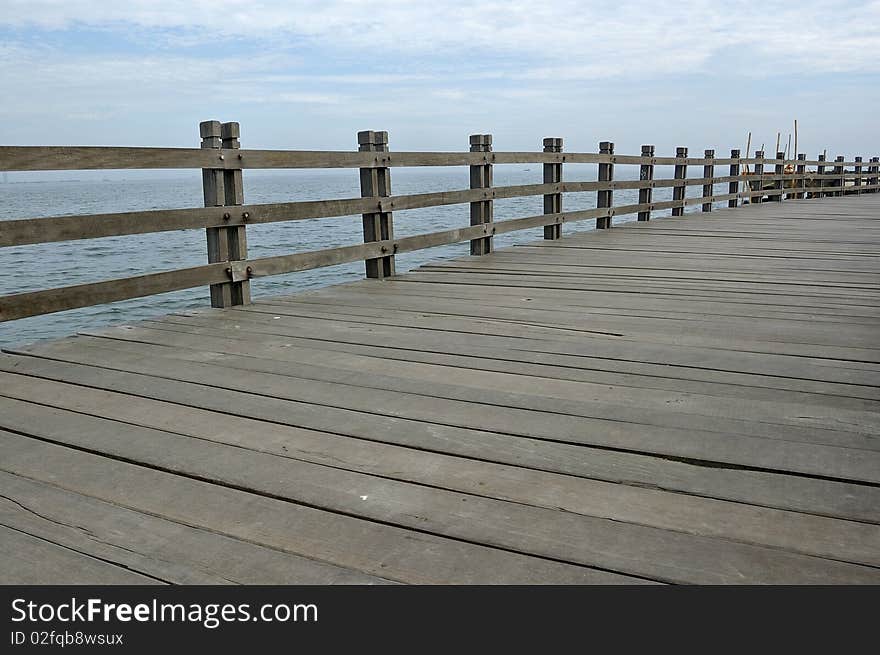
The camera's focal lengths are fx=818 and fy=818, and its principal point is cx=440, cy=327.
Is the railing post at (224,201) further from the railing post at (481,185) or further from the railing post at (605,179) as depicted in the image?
the railing post at (605,179)

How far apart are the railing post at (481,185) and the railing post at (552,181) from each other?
1.37 m

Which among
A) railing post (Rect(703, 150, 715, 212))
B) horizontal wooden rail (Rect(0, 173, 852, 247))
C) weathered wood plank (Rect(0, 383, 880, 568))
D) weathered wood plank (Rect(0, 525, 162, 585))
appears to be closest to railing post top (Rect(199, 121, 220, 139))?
horizontal wooden rail (Rect(0, 173, 852, 247))

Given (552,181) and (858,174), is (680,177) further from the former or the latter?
(858,174)

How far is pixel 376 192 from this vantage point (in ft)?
19.7

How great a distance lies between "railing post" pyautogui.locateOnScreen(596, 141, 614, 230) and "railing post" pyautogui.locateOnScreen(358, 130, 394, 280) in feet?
14.6

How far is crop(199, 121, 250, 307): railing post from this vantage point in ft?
15.6

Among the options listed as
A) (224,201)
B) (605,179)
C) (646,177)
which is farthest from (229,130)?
(646,177)

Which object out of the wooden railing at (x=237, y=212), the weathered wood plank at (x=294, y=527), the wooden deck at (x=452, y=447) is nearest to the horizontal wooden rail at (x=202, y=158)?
the wooden railing at (x=237, y=212)

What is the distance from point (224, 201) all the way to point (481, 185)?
3105 millimetres

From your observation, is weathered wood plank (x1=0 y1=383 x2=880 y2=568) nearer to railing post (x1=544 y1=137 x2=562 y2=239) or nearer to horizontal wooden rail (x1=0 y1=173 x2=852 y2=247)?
horizontal wooden rail (x1=0 y1=173 x2=852 y2=247)

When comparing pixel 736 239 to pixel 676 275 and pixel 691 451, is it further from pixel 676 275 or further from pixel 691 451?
pixel 691 451

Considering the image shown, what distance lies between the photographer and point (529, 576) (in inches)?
64.3
